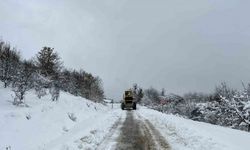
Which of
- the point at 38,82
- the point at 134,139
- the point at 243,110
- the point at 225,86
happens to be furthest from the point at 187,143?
the point at 38,82

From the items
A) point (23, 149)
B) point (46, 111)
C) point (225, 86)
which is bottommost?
point (23, 149)

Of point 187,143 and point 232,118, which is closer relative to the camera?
point 187,143

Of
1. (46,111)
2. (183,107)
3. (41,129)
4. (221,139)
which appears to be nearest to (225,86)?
(221,139)

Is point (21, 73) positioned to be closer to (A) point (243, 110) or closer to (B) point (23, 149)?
(B) point (23, 149)

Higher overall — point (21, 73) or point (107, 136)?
point (21, 73)

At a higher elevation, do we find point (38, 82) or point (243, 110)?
point (38, 82)

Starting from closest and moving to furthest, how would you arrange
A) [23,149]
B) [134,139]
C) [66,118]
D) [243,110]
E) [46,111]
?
[23,149] < [134,139] < [46,111] < [66,118] < [243,110]

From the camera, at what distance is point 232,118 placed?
72.0ft

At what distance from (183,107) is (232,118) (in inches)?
1172

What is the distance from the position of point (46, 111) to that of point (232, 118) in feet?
40.4

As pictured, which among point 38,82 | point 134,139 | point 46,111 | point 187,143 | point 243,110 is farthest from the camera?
point 38,82

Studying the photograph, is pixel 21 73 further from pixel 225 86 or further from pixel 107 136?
pixel 225 86

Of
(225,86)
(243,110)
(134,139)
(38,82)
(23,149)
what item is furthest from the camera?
(38,82)

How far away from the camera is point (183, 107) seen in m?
51.6
